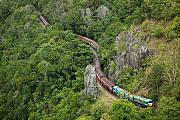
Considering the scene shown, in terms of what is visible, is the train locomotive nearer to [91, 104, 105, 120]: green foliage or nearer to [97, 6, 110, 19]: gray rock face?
[91, 104, 105, 120]: green foliage

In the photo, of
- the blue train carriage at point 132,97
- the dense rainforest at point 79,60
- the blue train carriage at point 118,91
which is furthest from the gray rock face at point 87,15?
the blue train carriage at point 132,97

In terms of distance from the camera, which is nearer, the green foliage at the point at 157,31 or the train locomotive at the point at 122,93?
the train locomotive at the point at 122,93

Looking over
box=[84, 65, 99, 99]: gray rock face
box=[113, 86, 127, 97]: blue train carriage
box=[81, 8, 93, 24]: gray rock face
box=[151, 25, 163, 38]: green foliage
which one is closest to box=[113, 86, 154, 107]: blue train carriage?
box=[113, 86, 127, 97]: blue train carriage

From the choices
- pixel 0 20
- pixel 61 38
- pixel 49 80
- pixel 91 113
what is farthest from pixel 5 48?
pixel 91 113

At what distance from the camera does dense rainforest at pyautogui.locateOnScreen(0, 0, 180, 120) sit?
91.2 feet

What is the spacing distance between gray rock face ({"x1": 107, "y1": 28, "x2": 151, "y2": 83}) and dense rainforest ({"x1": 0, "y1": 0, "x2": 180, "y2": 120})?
0.86m

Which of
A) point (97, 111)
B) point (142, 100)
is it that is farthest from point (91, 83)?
point (142, 100)

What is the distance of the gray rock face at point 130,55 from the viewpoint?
107ft

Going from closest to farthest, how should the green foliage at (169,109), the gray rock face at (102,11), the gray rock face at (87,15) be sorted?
the green foliage at (169,109)
the gray rock face at (102,11)
the gray rock face at (87,15)

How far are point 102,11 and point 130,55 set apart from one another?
27.9 m

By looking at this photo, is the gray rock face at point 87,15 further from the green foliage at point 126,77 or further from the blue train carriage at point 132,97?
the blue train carriage at point 132,97

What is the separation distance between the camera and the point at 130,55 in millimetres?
34531

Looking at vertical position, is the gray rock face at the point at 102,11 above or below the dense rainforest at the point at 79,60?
above

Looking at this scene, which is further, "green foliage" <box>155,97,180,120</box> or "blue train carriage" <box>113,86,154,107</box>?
"blue train carriage" <box>113,86,154,107</box>
